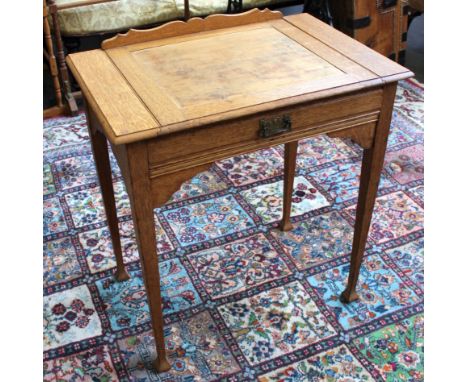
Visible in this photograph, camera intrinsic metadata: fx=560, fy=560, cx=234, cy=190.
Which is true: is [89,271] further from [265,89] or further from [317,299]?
[265,89]

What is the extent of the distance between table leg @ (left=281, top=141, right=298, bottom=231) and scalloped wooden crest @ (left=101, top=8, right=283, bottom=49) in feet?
1.68

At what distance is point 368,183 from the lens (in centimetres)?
181

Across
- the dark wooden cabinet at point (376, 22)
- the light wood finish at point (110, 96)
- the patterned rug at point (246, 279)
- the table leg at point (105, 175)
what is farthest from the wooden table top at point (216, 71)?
the dark wooden cabinet at point (376, 22)

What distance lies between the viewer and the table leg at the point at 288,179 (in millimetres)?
2223

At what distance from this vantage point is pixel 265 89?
151 centimetres

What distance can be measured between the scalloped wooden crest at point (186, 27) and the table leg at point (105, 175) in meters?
0.25

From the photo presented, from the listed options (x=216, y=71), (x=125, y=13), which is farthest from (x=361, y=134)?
(x=125, y=13)

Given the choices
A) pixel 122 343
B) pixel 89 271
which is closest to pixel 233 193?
pixel 89 271

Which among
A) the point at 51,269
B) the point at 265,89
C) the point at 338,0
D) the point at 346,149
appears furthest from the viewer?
the point at 338,0

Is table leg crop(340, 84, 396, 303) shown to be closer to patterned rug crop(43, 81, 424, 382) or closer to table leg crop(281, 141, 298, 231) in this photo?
patterned rug crop(43, 81, 424, 382)

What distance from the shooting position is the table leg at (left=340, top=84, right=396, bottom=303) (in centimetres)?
165

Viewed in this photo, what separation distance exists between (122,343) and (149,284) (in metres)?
0.43

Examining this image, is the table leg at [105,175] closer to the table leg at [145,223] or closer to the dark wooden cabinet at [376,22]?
the table leg at [145,223]

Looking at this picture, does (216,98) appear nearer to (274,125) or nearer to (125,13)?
(274,125)
